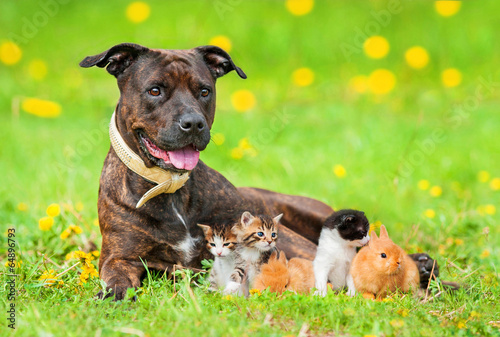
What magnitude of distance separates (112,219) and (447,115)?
6507 mm

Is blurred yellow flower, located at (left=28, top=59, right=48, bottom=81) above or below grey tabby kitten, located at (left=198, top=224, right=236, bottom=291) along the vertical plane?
above

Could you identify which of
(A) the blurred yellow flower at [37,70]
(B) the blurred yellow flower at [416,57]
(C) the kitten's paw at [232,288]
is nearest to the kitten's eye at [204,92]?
(C) the kitten's paw at [232,288]

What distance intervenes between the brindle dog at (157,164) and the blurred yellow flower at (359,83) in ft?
19.0

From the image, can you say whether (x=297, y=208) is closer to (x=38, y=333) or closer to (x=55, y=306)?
(x=55, y=306)

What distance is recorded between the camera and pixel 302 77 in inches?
396

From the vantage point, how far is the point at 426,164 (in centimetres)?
793

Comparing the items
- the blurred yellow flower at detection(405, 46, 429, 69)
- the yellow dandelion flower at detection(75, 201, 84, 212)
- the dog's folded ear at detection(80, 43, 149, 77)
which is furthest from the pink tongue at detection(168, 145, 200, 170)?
the blurred yellow flower at detection(405, 46, 429, 69)

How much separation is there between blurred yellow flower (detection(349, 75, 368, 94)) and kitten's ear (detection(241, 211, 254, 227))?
251 inches

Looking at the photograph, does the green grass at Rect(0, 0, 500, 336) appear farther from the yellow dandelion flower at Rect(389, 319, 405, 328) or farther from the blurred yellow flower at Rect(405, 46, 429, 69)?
the blurred yellow flower at Rect(405, 46, 429, 69)

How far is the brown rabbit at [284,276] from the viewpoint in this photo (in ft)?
13.0

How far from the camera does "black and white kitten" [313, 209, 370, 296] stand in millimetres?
4230

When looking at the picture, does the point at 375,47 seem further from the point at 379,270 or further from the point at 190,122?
the point at 190,122

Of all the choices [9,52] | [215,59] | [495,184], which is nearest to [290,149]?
[495,184]

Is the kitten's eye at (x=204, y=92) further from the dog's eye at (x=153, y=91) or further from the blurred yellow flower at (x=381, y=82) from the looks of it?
the blurred yellow flower at (x=381, y=82)
